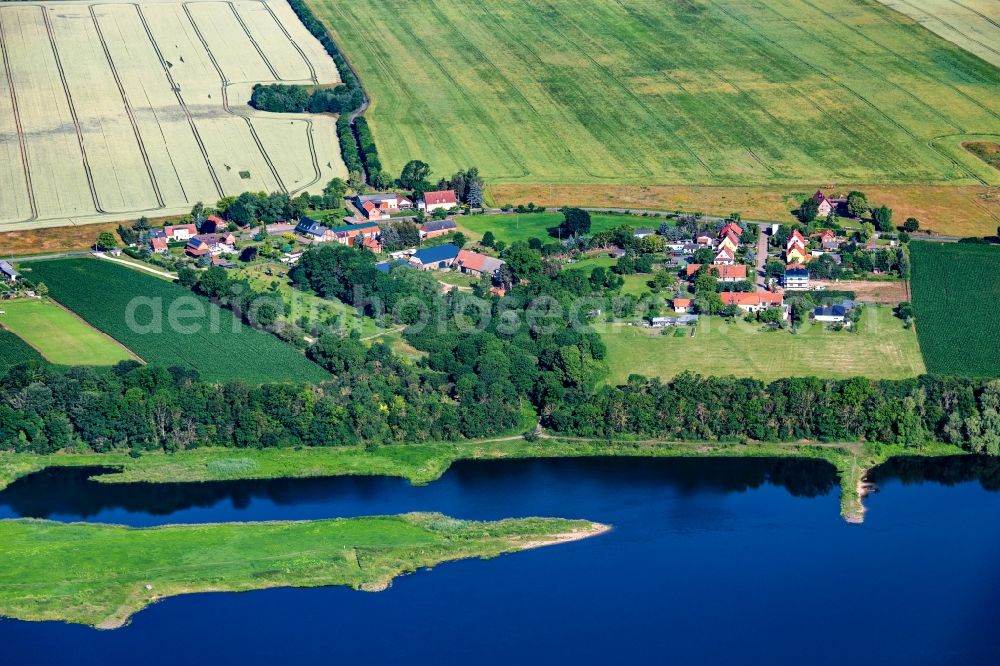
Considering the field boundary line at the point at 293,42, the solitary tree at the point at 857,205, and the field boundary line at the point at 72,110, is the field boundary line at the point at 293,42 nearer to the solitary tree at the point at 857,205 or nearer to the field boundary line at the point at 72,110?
the field boundary line at the point at 72,110

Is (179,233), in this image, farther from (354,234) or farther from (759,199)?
(759,199)

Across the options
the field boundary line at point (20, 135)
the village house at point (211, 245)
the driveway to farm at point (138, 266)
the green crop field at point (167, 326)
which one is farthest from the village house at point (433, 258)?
the field boundary line at point (20, 135)

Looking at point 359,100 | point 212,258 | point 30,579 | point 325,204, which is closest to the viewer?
point 30,579

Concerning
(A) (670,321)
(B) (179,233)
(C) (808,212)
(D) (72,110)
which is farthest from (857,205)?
(D) (72,110)

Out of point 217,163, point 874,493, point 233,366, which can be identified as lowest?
point 874,493

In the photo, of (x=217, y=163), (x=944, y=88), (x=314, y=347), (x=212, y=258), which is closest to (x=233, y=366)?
(x=314, y=347)

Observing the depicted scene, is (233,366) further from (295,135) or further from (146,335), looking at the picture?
(295,135)

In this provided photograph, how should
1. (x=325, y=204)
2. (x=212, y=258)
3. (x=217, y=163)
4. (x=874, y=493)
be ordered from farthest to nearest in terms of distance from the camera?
(x=217, y=163), (x=325, y=204), (x=212, y=258), (x=874, y=493)

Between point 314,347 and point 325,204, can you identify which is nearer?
point 314,347

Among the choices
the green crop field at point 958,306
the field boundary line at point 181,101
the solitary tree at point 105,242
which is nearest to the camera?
the green crop field at point 958,306
